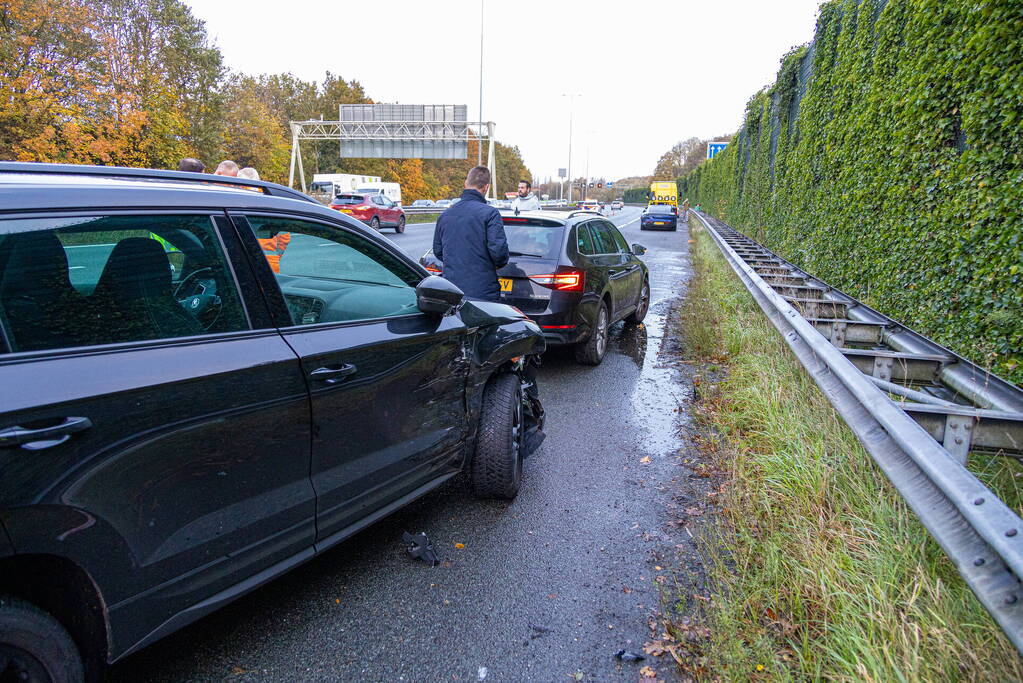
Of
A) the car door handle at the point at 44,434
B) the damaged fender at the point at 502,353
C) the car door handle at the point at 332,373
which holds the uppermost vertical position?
the car door handle at the point at 44,434

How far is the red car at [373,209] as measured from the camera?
28.9 m

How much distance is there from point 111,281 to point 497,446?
2.20 metres

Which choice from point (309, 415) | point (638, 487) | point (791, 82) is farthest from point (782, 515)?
point (791, 82)

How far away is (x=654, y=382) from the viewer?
679 centimetres

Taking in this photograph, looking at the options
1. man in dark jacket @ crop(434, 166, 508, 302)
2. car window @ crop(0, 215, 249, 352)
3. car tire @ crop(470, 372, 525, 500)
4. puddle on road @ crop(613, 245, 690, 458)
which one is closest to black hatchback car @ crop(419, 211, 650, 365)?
man in dark jacket @ crop(434, 166, 508, 302)

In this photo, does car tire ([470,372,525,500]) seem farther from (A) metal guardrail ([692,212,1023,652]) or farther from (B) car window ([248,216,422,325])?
(A) metal guardrail ([692,212,1023,652])

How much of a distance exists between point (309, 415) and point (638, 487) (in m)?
2.42

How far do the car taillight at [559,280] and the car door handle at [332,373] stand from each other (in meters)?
4.05

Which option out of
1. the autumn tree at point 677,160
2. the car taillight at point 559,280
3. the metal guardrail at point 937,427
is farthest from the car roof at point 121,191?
the autumn tree at point 677,160

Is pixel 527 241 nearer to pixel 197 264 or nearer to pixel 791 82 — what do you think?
pixel 197 264

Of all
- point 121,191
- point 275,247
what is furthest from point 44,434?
point 275,247

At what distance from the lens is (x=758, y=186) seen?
17.8 m

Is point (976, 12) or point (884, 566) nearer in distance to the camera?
point (884, 566)

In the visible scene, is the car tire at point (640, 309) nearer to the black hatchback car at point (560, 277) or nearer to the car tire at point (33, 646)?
the black hatchback car at point (560, 277)
